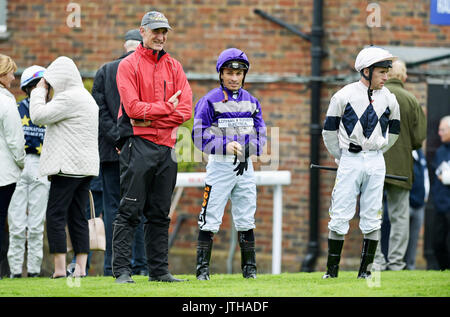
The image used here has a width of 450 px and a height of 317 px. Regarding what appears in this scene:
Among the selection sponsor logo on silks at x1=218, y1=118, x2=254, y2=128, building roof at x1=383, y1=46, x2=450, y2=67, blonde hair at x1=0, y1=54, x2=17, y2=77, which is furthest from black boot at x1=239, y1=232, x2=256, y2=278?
building roof at x1=383, y1=46, x2=450, y2=67

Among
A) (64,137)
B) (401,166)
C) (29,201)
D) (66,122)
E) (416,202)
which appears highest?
(66,122)

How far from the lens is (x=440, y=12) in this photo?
9.36 metres

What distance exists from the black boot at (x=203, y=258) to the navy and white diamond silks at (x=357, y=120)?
1.30 meters

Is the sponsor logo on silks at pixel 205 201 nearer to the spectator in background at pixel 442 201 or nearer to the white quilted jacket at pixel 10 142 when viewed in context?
the white quilted jacket at pixel 10 142

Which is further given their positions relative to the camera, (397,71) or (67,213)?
(397,71)

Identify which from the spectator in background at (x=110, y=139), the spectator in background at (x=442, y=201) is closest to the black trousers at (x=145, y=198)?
the spectator in background at (x=110, y=139)

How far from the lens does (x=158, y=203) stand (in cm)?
674

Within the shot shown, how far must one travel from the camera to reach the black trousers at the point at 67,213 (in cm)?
749

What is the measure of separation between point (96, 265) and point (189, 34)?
11.0ft

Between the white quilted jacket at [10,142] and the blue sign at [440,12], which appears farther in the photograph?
the blue sign at [440,12]

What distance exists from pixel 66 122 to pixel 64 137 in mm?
130

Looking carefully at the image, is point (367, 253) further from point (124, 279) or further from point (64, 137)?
point (64, 137)

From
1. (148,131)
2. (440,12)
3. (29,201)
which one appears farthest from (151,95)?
(440,12)
